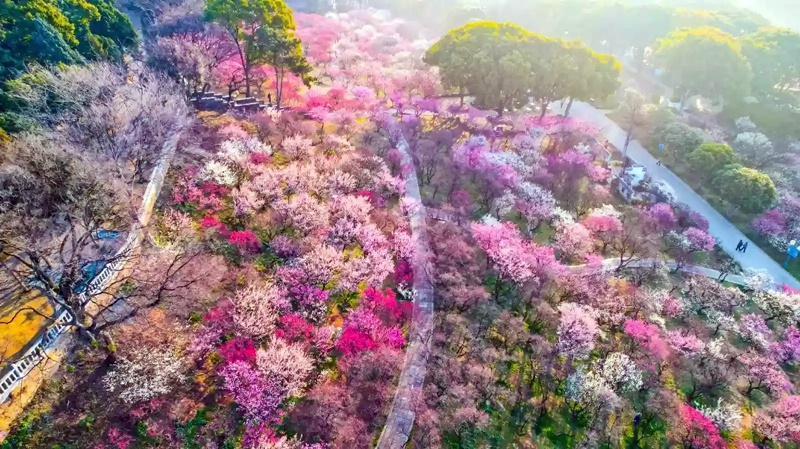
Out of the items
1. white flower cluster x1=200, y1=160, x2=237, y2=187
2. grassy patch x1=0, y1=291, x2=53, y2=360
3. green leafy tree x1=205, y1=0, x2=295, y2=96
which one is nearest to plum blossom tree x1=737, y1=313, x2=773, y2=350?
white flower cluster x1=200, y1=160, x2=237, y2=187

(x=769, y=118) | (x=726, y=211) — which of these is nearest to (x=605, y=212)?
(x=726, y=211)

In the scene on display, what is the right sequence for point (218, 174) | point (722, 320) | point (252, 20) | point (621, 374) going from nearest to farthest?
point (621, 374) < point (722, 320) < point (218, 174) < point (252, 20)

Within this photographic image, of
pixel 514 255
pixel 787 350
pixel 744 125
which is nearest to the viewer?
pixel 787 350

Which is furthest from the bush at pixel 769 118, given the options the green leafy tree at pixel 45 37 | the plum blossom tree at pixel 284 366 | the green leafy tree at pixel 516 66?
the green leafy tree at pixel 45 37

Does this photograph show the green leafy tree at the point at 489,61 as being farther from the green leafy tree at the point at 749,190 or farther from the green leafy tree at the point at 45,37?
the green leafy tree at the point at 45,37

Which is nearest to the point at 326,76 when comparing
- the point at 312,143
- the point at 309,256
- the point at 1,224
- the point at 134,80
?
the point at 312,143

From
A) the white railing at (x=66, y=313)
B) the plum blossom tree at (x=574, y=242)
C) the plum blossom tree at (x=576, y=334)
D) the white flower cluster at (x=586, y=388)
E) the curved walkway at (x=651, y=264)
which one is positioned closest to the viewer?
the white railing at (x=66, y=313)

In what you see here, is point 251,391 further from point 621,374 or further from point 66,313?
point 621,374
